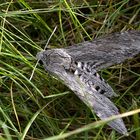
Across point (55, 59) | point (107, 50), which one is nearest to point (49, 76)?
point (55, 59)

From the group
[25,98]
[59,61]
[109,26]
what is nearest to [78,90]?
[59,61]

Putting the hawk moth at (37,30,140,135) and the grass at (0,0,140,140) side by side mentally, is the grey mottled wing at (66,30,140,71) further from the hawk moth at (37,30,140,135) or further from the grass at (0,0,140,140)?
the grass at (0,0,140,140)

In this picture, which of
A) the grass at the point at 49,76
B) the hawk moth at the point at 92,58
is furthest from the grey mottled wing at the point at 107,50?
the grass at the point at 49,76

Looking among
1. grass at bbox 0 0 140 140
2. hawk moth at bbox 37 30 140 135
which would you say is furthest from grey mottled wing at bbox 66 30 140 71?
grass at bbox 0 0 140 140

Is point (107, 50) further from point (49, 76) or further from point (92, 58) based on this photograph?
point (49, 76)

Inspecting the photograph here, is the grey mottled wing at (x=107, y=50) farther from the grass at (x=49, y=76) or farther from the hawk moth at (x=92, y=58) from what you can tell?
the grass at (x=49, y=76)
